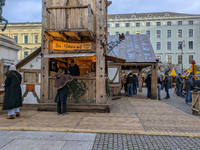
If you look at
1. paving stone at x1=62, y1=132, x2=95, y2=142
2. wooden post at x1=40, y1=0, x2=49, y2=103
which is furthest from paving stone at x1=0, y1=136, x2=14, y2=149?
wooden post at x1=40, y1=0, x2=49, y2=103

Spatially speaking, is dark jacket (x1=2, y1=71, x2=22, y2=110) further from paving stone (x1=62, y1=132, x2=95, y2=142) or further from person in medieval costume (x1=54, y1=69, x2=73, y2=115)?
paving stone (x1=62, y1=132, x2=95, y2=142)

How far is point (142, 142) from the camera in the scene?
4105 millimetres

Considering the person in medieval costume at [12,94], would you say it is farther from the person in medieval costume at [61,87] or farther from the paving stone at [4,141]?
the paving stone at [4,141]

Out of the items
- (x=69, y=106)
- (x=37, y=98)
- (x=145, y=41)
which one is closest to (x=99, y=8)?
(x=69, y=106)

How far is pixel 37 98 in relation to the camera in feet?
27.2

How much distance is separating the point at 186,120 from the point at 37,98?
6128 millimetres

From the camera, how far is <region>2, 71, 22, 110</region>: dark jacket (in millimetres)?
6113

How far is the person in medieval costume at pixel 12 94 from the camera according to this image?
6109 mm

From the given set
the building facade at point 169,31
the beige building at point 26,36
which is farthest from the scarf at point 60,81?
the building facade at point 169,31

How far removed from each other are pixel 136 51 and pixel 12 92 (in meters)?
9.25

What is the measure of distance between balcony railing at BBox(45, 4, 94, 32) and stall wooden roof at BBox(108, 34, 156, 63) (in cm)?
498

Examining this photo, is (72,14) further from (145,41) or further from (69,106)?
(145,41)

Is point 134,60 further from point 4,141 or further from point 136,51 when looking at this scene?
point 4,141

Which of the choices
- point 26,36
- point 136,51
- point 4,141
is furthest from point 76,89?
point 26,36
